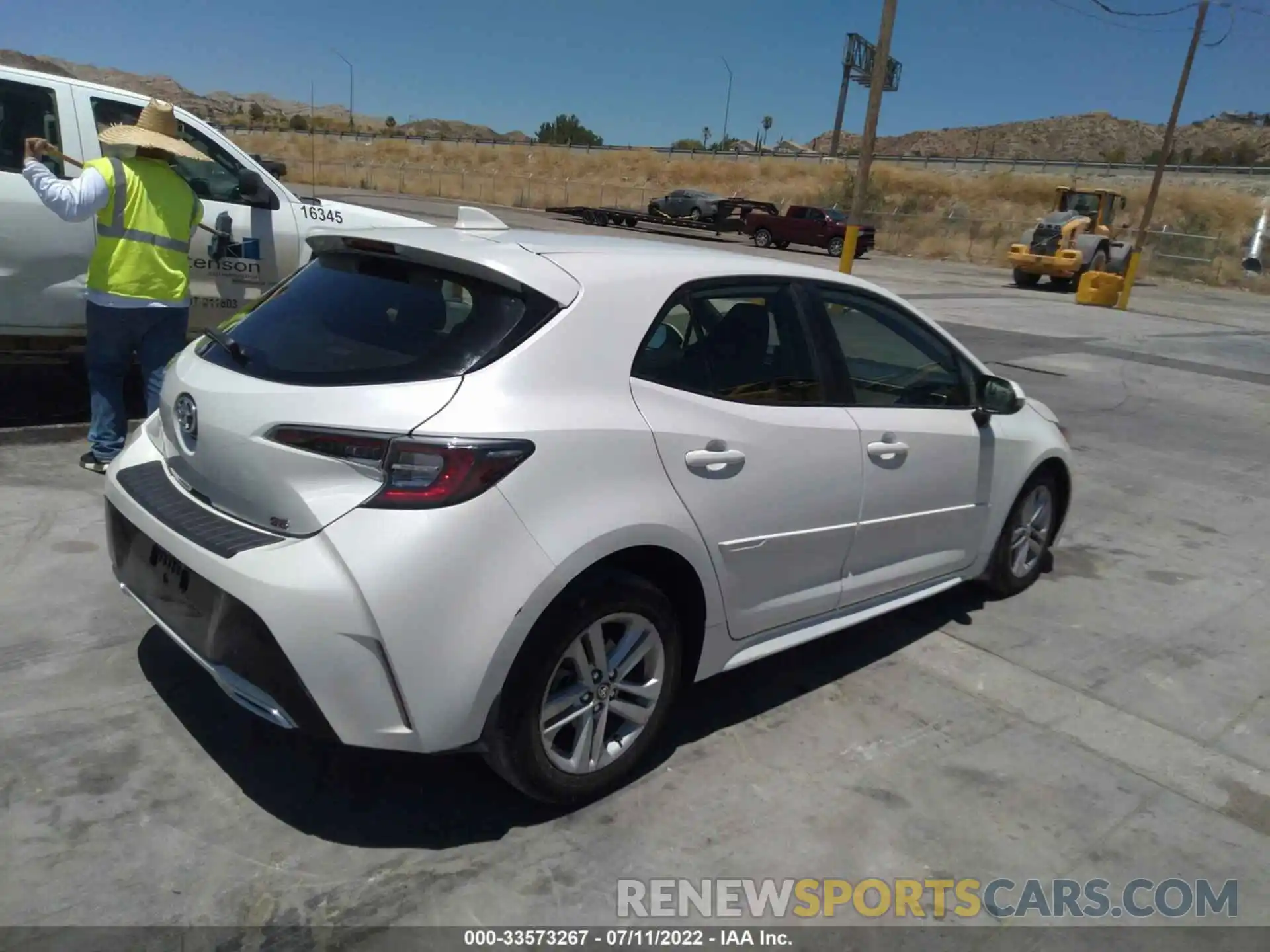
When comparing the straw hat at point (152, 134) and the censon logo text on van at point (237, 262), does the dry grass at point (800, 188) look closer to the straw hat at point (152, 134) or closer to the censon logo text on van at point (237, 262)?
the censon logo text on van at point (237, 262)

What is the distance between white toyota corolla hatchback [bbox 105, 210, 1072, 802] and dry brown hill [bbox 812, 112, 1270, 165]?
11297 cm

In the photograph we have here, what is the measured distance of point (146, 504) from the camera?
3.08 meters

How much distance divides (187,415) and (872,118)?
49.2ft

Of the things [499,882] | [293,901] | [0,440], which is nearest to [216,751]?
[293,901]

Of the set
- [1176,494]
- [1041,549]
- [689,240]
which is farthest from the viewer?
[689,240]

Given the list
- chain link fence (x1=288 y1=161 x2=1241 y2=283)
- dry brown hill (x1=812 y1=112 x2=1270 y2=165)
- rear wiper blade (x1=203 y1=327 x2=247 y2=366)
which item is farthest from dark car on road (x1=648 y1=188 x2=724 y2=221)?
dry brown hill (x1=812 y1=112 x2=1270 y2=165)

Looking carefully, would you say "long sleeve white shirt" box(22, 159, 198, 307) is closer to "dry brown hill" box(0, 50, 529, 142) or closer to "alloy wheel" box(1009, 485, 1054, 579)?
"alloy wheel" box(1009, 485, 1054, 579)

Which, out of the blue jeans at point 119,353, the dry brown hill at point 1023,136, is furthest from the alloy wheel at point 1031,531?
the dry brown hill at point 1023,136

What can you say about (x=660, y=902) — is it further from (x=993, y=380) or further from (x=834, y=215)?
(x=834, y=215)

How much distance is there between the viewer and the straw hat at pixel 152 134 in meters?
4.93

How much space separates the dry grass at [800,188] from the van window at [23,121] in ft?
127

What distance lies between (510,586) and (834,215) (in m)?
34.8

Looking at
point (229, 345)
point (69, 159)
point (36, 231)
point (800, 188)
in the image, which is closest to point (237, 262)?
point (36, 231)

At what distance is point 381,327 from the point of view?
2963mm
